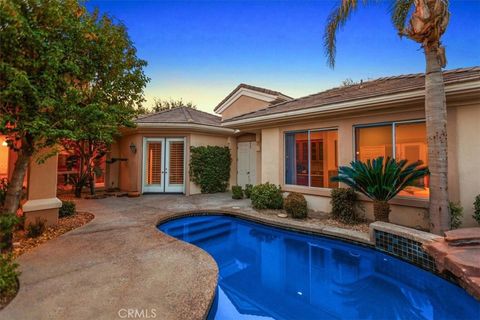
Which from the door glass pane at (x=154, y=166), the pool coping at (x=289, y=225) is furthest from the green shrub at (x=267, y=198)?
the door glass pane at (x=154, y=166)

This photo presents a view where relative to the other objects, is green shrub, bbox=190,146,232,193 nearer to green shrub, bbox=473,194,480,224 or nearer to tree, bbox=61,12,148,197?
tree, bbox=61,12,148,197

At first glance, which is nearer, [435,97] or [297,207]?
[435,97]

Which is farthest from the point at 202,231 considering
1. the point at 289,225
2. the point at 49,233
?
the point at 49,233

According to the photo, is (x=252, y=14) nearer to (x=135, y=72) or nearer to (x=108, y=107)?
(x=135, y=72)

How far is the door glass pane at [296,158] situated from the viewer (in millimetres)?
8836

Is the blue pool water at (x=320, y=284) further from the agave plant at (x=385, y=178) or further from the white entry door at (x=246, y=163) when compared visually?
the white entry door at (x=246, y=163)

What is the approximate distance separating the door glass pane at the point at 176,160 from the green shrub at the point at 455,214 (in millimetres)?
10712

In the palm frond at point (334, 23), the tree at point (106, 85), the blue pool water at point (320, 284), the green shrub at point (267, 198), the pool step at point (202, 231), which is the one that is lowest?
the blue pool water at point (320, 284)

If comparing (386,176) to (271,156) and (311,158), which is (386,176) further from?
(271,156)

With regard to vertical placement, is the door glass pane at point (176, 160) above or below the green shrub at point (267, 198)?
above

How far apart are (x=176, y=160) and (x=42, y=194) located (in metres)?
6.66

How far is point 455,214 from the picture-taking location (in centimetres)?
537

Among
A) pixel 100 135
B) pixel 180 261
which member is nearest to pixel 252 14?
pixel 100 135

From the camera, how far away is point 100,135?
5207mm
